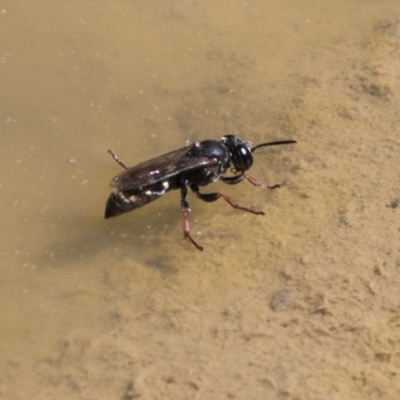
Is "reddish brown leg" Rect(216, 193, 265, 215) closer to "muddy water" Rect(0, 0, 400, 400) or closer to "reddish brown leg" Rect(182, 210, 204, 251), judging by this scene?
"muddy water" Rect(0, 0, 400, 400)

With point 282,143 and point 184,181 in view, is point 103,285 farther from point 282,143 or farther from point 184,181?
point 282,143

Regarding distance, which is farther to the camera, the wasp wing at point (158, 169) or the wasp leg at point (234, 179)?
the wasp leg at point (234, 179)

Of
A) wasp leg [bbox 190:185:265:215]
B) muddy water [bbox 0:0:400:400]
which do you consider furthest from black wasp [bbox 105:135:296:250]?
muddy water [bbox 0:0:400:400]

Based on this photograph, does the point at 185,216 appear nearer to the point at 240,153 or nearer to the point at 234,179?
the point at 234,179

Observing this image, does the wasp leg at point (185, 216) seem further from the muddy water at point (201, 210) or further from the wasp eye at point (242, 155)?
the wasp eye at point (242, 155)

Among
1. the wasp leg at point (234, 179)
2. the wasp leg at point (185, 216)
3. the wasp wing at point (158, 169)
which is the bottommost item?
the wasp leg at point (185, 216)

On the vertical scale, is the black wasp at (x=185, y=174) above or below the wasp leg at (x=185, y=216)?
above

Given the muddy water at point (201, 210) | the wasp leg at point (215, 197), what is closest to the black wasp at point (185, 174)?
the wasp leg at point (215, 197)
